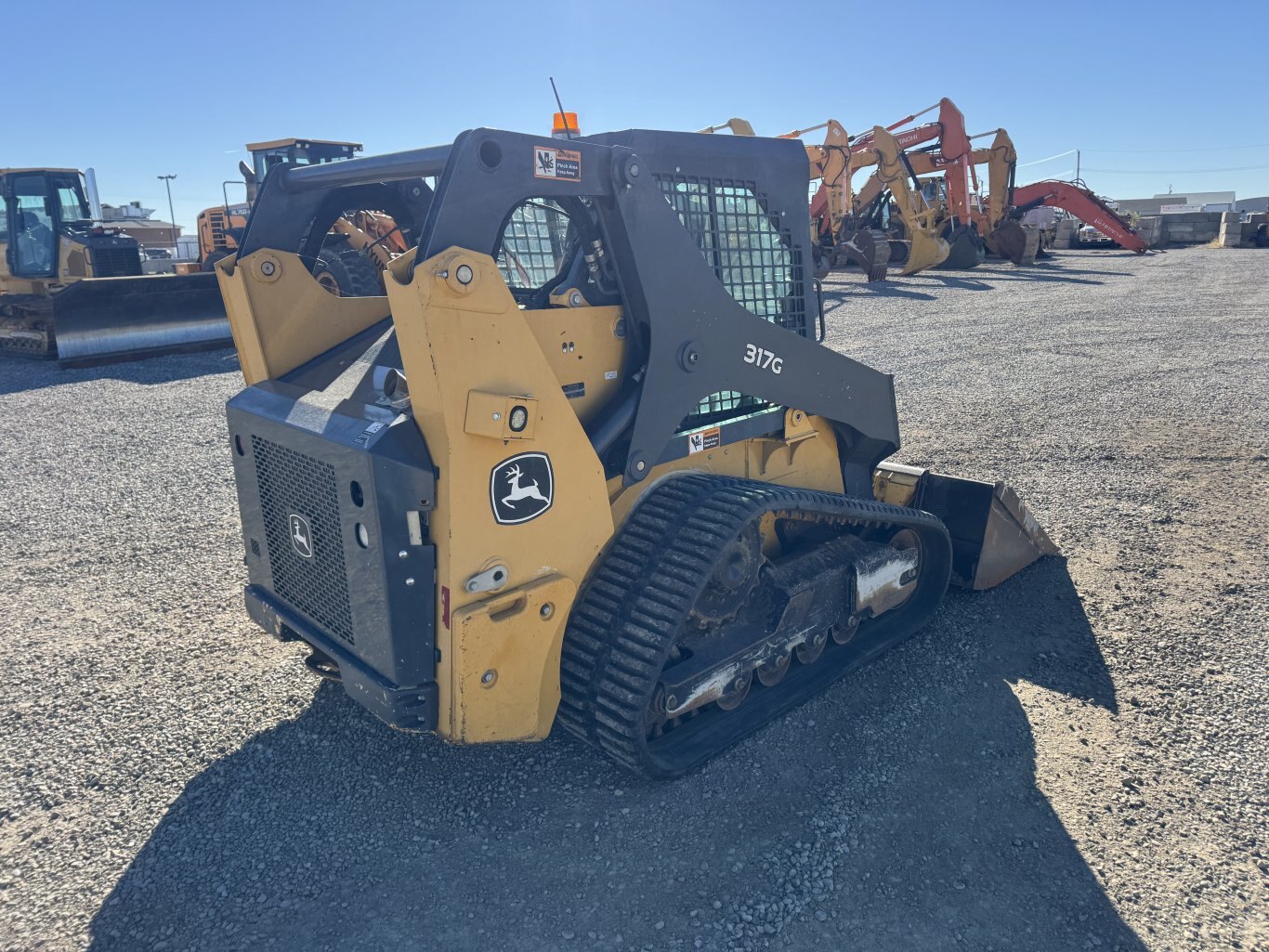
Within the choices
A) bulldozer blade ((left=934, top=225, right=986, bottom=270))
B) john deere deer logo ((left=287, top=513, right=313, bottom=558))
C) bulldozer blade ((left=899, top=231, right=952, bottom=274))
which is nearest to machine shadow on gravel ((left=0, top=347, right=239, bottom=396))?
john deere deer logo ((left=287, top=513, right=313, bottom=558))

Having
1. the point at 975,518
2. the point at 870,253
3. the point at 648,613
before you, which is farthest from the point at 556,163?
the point at 870,253

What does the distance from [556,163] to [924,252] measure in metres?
22.6

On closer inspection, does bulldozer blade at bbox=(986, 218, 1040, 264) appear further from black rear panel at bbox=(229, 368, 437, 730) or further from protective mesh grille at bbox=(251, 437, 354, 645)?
protective mesh grille at bbox=(251, 437, 354, 645)

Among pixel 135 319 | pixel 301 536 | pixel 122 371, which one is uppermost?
pixel 135 319

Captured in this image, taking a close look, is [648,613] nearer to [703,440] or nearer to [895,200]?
[703,440]

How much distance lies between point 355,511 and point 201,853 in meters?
1.27

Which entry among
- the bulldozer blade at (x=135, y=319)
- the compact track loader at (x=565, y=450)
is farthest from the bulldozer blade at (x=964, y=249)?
the compact track loader at (x=565, y=450)

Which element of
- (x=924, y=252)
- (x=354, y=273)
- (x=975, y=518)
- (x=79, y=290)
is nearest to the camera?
(x=975, y=518)

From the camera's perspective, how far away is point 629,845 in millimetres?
2947

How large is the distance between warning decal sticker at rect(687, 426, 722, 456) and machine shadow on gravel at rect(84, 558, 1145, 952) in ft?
3.83

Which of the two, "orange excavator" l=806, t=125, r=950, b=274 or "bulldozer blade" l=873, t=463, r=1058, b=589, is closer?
"bulldozer blade" l=873, t=463, r=1058, b=589

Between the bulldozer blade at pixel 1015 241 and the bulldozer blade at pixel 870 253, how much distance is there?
6.44 meters

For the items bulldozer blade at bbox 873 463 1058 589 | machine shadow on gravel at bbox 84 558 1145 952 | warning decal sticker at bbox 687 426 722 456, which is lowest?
machine shadow on gravel at bbox 84 558 1145 952

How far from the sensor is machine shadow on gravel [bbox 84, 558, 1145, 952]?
262 cm
